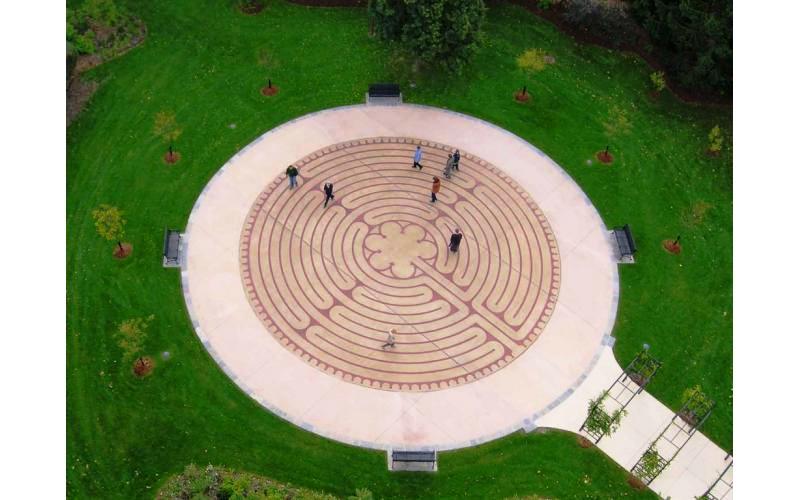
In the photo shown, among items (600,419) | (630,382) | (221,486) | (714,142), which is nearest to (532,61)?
(714,142)

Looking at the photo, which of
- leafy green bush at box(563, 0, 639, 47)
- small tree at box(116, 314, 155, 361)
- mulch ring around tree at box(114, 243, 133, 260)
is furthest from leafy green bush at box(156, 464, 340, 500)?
leafy green bush at box(563, 0, 639, 47)

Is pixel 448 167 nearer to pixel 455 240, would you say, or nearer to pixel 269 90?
pixel 455 240

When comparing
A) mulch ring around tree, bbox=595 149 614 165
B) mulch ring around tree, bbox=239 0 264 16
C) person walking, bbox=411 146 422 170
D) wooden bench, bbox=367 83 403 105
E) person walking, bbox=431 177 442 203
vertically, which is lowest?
person walking, bbox=431 177 442 203

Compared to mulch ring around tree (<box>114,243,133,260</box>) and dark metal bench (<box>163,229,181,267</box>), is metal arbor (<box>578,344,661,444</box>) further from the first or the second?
mulch ring around tree (<box>114,243,133,260</box>)

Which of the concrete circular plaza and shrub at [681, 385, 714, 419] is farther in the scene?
the concrete circular plaza

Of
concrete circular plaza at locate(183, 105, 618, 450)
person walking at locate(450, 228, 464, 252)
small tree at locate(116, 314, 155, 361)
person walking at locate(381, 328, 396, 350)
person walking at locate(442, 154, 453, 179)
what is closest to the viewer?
small tree at locate(116, 314, 155, 361)

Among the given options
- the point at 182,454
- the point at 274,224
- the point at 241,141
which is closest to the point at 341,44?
the point at 241,141

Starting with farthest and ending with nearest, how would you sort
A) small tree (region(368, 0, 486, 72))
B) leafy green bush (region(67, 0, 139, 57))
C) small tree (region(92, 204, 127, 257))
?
leafy green bush (region(67, 0, 139, 57)) → small tree (region(368, 0, 486, 72)) → small tree (region(92, 204, 127, 257))

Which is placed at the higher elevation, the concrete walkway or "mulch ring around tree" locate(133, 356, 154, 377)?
the concrete walkway
